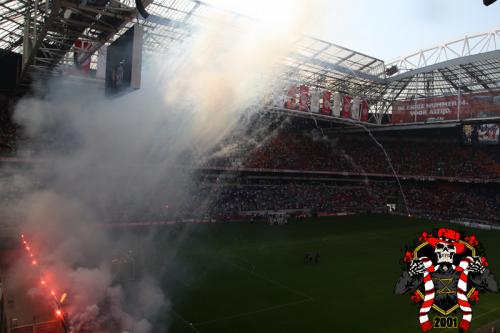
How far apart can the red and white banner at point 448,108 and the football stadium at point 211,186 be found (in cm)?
14

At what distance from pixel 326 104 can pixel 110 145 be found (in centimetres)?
1701

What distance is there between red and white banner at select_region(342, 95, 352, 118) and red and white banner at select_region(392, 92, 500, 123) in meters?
7.60

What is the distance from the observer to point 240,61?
1962cm

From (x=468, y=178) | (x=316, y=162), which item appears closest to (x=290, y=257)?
(x=316, y=162)

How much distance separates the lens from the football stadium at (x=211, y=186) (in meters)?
10.9

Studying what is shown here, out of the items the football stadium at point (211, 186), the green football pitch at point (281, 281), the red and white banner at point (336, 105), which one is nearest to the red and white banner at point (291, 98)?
the football stadium at point (211, 186)

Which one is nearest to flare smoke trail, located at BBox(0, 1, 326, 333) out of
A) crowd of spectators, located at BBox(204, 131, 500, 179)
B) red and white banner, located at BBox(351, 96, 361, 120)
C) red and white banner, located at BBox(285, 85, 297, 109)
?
red and white banner, located at BBox(285, 85, 297, 109)

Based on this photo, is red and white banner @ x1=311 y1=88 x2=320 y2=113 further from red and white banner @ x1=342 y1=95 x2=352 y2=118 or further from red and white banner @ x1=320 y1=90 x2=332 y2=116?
red and white banner @ x1=342 y1=95 x2=352 y2=118

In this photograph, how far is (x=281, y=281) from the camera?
16062 millimetres

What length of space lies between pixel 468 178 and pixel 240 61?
29940 mm

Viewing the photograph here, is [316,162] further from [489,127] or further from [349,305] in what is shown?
[349,305]

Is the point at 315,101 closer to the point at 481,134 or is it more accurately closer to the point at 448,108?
the point at 448,108

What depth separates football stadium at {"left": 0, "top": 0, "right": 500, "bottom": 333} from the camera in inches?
428

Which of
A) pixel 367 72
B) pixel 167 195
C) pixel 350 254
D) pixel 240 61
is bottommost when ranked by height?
pixel 350 254
